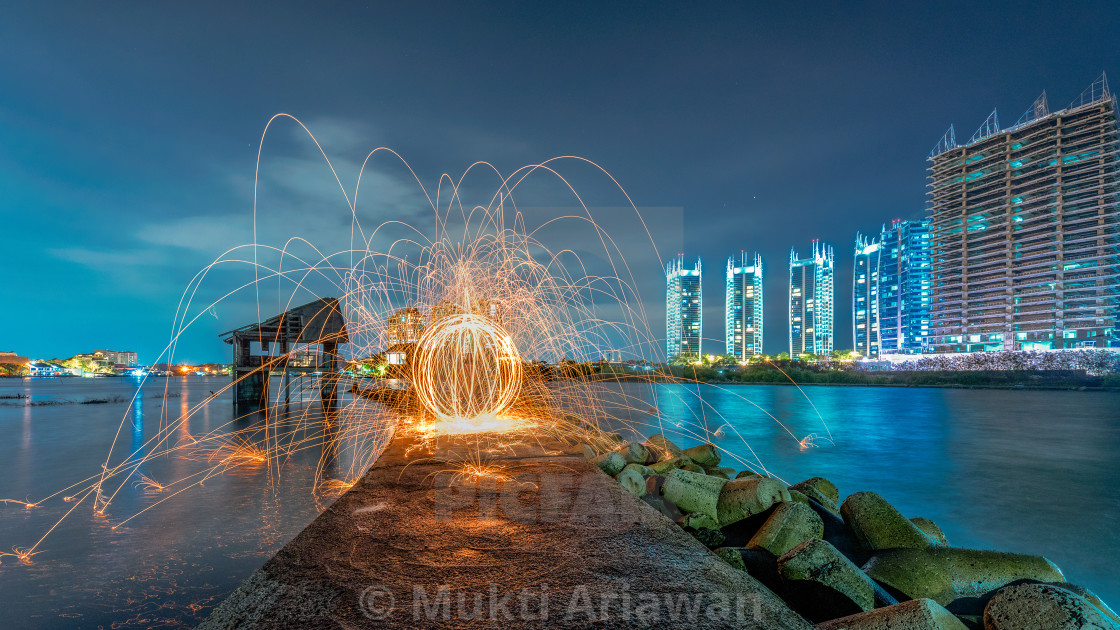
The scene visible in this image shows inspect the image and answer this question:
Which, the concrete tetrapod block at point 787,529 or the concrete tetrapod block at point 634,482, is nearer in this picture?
the concrete tetrapod block at point 787,529

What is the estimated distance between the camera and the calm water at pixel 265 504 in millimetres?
7305

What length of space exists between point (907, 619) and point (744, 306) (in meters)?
171

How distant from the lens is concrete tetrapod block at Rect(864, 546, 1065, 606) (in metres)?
4.72

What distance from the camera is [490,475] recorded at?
5.61 m

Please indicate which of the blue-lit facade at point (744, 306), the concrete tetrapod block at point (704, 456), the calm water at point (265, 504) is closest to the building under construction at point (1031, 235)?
the blue-lit facade at point (744, 306)

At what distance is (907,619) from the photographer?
9.68ft

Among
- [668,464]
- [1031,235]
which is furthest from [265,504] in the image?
[1031,235]

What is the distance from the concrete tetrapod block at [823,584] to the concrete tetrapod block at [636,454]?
5447 mm

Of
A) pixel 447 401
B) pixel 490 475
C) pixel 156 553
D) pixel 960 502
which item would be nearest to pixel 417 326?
pixel 447 401

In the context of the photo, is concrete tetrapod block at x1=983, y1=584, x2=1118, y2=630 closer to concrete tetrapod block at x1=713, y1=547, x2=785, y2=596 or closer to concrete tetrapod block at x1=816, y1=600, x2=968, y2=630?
concrete tetrapod block at x1=816, y1=600, x2=968, y2=630

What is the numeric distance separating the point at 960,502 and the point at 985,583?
1196 centimetres

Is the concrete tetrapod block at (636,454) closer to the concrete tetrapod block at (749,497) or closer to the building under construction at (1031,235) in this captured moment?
the concrete tetrapod block at (749,497)

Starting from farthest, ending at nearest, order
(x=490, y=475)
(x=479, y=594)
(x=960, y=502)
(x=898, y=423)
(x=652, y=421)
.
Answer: (x=898, y=423) → (x=652, y=421) → (x=960, y=502) → (x=490, y=475) → (x=479, y=594)

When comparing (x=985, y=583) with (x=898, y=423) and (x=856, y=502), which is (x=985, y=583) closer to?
(x=856, y=502)
